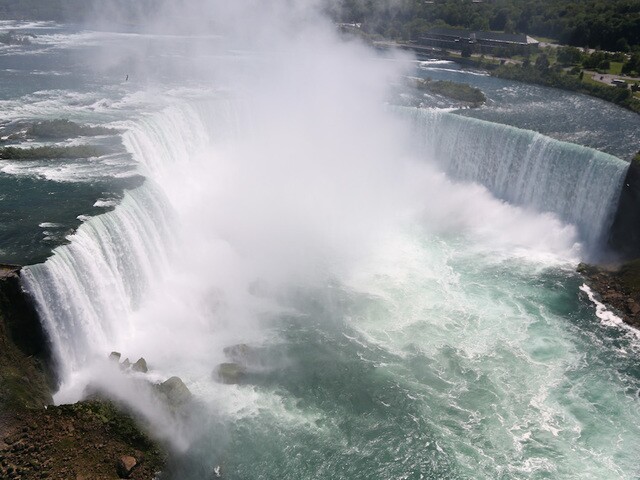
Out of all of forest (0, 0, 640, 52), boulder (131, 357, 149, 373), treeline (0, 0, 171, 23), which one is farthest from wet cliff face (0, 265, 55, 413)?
treeline (0, 0, 171, 23)

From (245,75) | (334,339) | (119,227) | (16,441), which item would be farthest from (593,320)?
(245,75)

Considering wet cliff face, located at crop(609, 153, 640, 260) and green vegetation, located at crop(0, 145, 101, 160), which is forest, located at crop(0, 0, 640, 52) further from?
green vegetation, located at crop(0, 145, 101, 160)

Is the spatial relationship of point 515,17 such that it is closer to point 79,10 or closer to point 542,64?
point 542,64

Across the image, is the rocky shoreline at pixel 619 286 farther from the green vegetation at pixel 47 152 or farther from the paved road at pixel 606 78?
the paved road at pixel 606 78

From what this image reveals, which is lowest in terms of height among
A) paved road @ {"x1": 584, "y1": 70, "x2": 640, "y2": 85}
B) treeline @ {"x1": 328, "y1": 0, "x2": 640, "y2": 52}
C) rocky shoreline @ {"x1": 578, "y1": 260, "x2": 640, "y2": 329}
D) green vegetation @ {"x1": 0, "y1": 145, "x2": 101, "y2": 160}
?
rocky shoreline @ {"x1": 578, "y1": 260, "x2": 640, "y2": 329}

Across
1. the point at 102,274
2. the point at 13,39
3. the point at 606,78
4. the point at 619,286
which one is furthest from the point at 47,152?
the point at 606,78

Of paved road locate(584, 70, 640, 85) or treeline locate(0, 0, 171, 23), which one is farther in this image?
treeline locate(0, 0, 171, 23)
